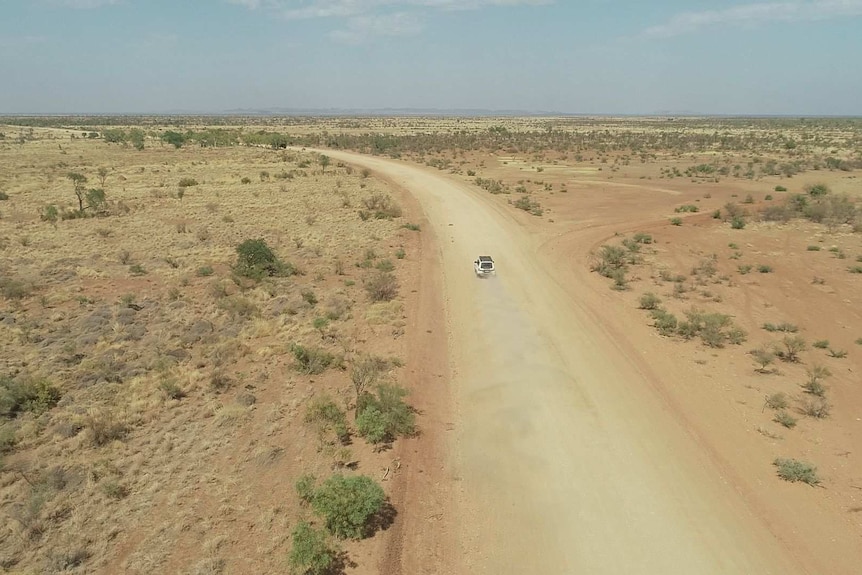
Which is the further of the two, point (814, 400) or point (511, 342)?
point (511, 342)

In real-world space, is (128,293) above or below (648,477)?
above

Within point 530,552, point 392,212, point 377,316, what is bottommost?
point 530,552

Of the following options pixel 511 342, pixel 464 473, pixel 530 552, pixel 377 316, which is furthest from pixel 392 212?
pixel 530 552

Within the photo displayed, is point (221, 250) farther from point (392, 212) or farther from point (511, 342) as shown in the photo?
point (511, 342)

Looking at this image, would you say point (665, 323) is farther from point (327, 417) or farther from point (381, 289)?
point (327, 417)

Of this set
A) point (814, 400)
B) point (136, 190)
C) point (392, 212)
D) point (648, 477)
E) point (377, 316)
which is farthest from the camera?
point (136, 190)

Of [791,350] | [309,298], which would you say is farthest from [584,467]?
[309,298]

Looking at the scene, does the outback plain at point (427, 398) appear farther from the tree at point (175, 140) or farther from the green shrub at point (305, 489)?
the tree at point (175, 140)

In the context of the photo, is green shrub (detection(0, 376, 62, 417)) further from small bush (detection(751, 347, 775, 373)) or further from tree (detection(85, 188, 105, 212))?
tree (detection(85, 188, 105, 212))

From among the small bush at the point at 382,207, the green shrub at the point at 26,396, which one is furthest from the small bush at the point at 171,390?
the small bush at the point at 382,207
